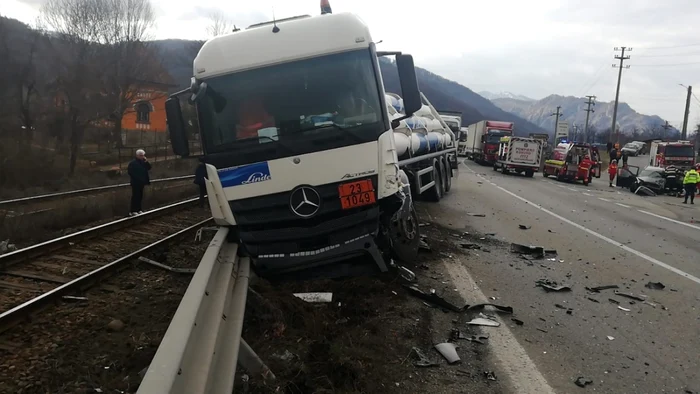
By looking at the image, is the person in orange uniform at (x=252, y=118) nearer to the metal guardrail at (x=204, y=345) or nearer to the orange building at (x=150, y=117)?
the metal guardrail at (x=204, y=345)

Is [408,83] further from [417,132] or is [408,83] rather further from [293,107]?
[417,132]

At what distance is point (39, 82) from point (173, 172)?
53.3ft

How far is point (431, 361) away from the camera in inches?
177

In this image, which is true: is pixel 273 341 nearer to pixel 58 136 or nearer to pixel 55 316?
pixel 55 316

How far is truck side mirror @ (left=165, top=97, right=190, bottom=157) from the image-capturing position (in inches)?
248

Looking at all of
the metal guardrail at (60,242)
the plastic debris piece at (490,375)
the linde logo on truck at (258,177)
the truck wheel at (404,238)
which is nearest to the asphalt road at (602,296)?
the plastic debris piece at (490,375)

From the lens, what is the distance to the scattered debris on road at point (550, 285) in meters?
6.79

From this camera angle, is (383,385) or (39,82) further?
(39,82)

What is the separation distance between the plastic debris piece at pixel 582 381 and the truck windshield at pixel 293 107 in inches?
126

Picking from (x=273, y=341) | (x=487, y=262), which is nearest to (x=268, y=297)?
(x=273, y=341)

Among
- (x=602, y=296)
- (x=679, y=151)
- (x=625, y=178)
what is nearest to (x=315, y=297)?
(x=602, y=296)

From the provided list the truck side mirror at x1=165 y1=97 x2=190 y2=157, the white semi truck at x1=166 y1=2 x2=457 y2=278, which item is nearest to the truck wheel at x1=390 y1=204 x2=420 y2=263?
the white semi truck at x1=166 y1=2 x2=457 y2=278

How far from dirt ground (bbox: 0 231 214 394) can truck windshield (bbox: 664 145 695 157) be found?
34.3m

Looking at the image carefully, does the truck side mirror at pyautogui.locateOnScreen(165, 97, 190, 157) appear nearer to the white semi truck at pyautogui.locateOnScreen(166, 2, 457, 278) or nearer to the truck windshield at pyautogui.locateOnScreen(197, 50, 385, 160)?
the white semi truck at pyautogui.locateOnScreen(166, 2, 457, 278)
